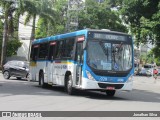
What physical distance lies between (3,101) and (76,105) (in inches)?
109

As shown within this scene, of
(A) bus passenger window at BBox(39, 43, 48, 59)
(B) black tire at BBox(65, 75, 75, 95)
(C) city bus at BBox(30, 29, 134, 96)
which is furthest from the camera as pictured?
(A) bus passenger window at BBox(39, 43, 48, 59)

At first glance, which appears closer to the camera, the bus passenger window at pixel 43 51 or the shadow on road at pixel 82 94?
the shadow on road at pixel 82 94

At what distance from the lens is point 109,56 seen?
19.6 meters

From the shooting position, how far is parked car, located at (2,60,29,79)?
33.5 meters

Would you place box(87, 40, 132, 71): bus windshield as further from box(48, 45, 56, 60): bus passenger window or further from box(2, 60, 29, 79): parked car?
box(2, 60, 29, 79): parked car

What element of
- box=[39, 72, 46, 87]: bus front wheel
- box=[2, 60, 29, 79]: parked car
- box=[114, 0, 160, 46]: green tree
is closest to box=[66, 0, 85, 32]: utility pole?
box=[114, 0, 160, 46]: green tree

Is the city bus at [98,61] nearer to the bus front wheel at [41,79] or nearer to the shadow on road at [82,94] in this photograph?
the shadow on road at [82,94]

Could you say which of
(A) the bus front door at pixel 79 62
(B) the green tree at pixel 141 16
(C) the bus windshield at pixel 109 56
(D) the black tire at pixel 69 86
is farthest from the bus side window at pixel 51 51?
(B) the green tree at pixel 141 16

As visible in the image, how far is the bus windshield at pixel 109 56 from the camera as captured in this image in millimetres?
19469

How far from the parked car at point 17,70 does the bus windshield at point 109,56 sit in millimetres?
14517

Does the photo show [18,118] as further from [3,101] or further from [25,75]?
[25,75]

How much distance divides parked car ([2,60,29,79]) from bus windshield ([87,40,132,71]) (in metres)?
14.5

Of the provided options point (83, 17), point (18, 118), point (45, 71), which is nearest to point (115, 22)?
point (83, 17)

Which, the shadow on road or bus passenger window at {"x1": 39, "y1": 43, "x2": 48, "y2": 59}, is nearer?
the shadow on road
